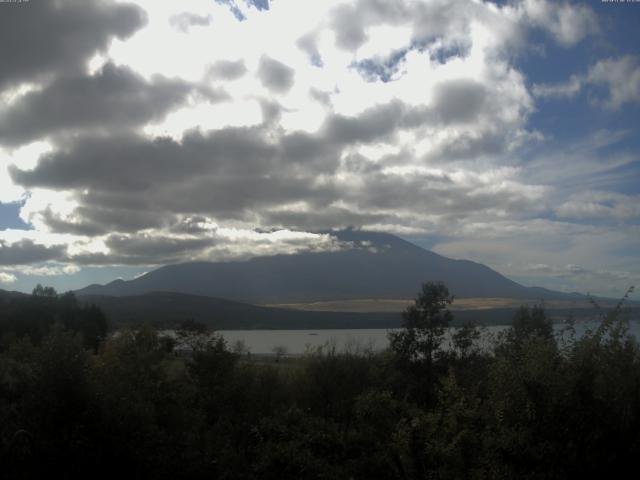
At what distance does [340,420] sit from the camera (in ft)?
93.1

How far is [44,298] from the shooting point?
348 ft

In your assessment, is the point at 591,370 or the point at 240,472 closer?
the point at 591,370

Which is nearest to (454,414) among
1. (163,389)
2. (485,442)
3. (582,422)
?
(485,442)

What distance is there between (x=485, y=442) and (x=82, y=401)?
33.4 feet

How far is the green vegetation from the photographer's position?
10102mm

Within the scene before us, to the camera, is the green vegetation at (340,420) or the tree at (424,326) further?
the tree at (424,326)

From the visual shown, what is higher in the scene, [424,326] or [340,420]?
[424,326]

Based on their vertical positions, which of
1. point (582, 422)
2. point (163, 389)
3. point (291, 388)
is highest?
point (582, 422)

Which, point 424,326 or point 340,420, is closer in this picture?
point 340,420

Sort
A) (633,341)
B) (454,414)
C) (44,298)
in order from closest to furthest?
(633,341), (454,414), (44,298)

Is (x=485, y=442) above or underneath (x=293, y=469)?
above

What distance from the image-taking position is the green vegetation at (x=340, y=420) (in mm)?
10102

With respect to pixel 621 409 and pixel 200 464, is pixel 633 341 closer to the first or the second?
pixel 621 409

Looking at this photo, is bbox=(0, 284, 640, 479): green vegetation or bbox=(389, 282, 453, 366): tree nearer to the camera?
bbox=(0, 284, 640, 479): green vegetation
